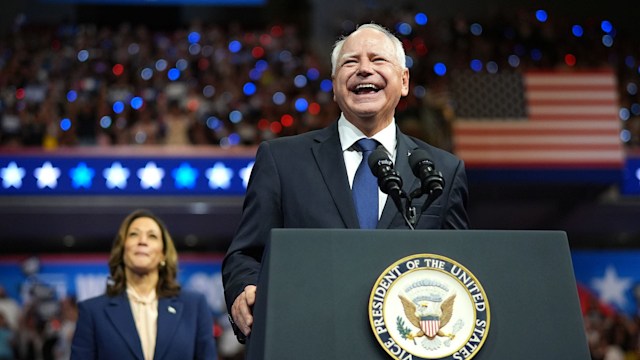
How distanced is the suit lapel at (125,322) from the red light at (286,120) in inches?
271

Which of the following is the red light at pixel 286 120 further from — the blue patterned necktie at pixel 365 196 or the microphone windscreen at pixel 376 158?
the microphone windscreen at pixel 376 158

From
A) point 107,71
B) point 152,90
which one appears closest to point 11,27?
point 107,71

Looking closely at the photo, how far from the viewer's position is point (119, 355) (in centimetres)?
332

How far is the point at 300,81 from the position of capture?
38.0 feet

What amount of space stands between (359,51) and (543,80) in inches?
316

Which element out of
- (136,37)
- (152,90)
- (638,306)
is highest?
(136,37)

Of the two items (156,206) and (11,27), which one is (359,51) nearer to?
(156,206)

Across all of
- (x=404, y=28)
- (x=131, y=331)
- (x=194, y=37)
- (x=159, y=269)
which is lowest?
(x=131, y=331)

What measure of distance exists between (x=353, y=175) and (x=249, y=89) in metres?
9.53

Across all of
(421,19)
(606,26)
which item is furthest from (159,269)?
(606,26)

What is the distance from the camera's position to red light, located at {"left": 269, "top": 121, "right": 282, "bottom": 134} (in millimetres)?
10141

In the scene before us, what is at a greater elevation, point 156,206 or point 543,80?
point 543,80

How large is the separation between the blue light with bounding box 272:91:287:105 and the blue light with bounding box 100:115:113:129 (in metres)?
2.09

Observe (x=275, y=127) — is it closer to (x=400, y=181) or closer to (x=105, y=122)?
(x=105, y=122)
